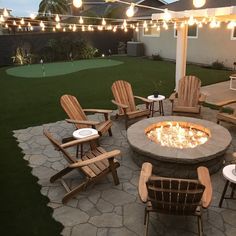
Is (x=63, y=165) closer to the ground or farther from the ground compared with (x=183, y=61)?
closer to the ground

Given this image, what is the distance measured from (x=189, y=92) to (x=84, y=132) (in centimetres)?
306

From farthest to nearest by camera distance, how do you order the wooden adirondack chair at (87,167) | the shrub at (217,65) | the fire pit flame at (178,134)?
the shrub at (217,65)
the fire pit flame at (178,134)
the wooden adirondack chair at (87,167)

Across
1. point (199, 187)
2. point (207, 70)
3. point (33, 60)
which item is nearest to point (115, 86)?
point (199, 187)

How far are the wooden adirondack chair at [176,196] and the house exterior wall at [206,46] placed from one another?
40.2 ft

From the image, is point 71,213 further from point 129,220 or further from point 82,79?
point 82,79

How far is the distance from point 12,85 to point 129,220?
975cm

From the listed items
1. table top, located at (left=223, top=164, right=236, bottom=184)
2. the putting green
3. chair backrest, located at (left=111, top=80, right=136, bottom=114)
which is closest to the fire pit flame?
table top, located at (left=223, top=164, right=236, bottom=184)

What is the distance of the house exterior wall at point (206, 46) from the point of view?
13.8 m

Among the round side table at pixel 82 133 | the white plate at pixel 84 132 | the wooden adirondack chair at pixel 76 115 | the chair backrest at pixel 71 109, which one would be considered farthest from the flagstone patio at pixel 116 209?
the chair backrest at pixel 71 109

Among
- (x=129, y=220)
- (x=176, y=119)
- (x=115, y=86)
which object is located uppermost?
(x=115, y=86)

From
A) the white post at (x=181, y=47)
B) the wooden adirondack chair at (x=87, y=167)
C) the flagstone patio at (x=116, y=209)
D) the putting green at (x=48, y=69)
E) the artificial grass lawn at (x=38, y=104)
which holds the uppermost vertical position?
the white post at (x=181, y=47)

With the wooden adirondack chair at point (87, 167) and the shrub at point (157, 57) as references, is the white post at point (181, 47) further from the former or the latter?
the shrub at point (157, 57)

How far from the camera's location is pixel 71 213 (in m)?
3.76

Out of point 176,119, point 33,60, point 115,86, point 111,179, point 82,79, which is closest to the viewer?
point 111,179
